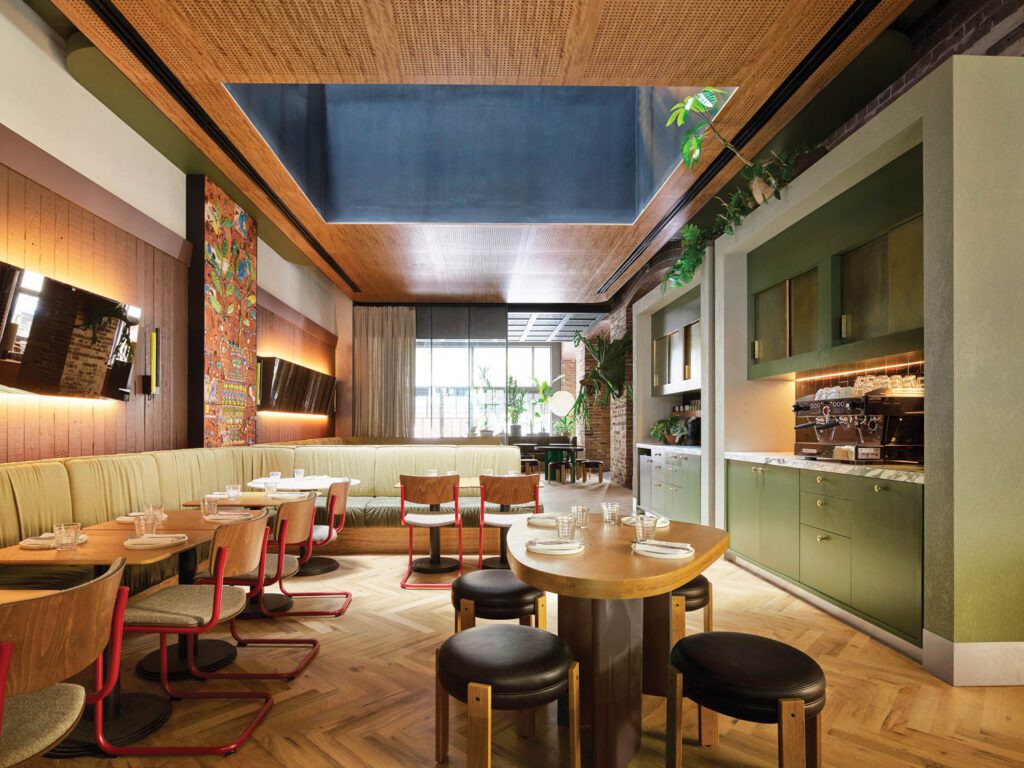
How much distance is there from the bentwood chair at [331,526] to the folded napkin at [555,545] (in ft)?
7.65

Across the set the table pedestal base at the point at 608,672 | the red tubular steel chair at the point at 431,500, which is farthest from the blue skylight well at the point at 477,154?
the table pedestal base at the point at 608,672

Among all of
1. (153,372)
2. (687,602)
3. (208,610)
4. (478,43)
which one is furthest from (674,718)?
(153,372)

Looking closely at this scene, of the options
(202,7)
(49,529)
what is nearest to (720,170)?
(202,7)

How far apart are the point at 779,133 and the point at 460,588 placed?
3.89 m

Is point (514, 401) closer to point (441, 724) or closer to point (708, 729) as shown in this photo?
point (708, 729)

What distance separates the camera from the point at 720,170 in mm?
4844

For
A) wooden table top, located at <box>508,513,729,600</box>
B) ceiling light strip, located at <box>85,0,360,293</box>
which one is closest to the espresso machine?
wooden table top, located at <box>508,513,729,600</box>

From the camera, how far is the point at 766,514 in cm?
457

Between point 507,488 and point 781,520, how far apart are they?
2012 millimetres

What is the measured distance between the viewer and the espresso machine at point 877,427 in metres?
3.38

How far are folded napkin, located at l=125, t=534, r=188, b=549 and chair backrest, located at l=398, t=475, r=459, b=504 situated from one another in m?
2.17

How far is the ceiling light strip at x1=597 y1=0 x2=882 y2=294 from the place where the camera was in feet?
10.1

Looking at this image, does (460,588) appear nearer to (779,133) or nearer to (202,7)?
(202,7)

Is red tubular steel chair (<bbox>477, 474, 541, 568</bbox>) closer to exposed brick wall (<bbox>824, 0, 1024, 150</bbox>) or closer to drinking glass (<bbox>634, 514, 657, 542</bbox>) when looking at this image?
drinking glass (<bbox>634, 514, 657, 542</bbox>)
